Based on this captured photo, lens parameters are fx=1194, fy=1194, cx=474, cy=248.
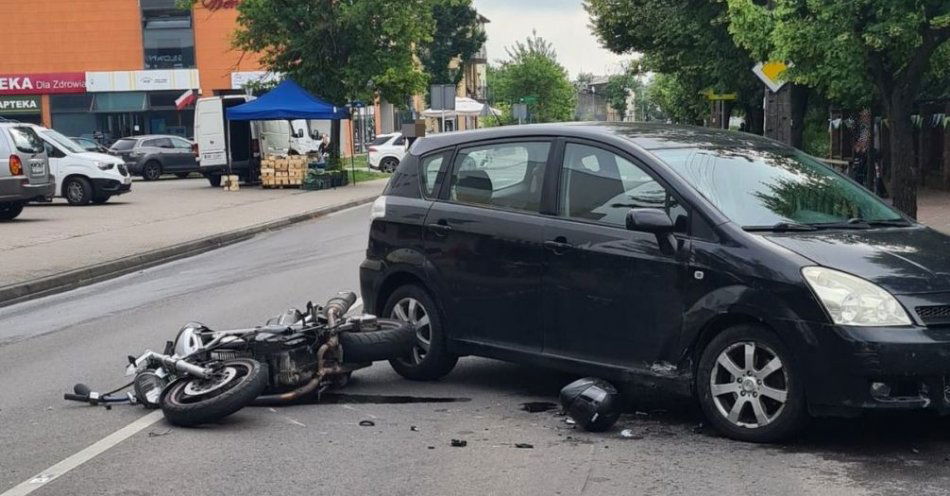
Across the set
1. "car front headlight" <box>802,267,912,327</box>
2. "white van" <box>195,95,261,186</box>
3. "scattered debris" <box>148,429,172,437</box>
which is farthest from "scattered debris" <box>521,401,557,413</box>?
"white van" <box>195,95,261,186</box>

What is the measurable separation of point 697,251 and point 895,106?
9906mm

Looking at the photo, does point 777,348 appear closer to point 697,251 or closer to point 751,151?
point 697,251

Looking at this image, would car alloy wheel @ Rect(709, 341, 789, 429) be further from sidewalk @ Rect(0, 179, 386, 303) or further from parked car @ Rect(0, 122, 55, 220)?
parked car @ Rect(0, 122, 55, 220)

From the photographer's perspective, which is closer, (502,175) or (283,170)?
(502,175)

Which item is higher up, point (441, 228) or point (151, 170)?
point (441, 228)

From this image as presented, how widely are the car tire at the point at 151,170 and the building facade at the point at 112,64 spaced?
17.6 m

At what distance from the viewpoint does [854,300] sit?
5.96m

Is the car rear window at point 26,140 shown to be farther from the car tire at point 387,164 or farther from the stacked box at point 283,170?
the car tire at point 387,164

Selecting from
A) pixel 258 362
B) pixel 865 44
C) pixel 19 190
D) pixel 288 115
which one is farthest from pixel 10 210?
pixel 258 362

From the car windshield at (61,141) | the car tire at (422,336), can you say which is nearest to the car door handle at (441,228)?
the car tire at (422,336)

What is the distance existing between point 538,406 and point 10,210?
20335 mm

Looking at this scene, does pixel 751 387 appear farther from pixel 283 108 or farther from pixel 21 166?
pixel 283 108

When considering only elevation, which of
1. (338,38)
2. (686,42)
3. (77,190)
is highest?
(338,38)

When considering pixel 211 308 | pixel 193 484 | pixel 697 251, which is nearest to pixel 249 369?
pixel 193 484
